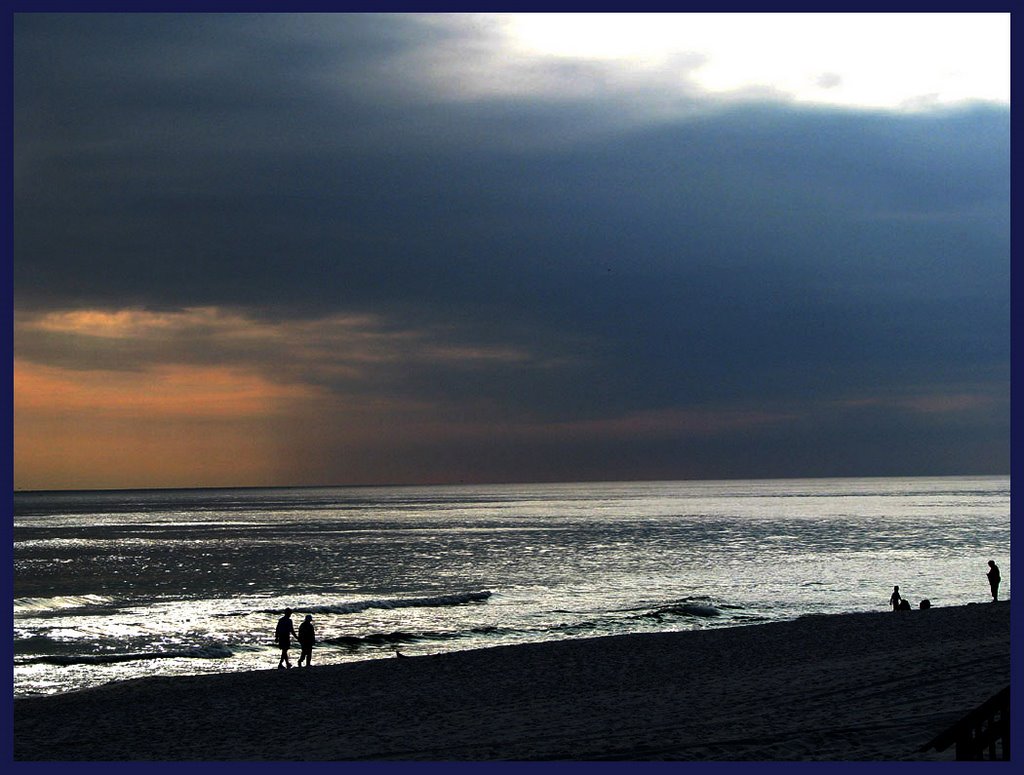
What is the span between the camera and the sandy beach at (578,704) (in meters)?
15.1

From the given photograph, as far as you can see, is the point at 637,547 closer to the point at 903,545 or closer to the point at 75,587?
the point at 903,545

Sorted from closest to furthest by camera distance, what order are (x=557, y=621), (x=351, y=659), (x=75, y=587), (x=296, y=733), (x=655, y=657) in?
(x=296, y=733) → (x=655, y=657) → (x=351, y=659) → (x=557, y=621) → (x=75, y=587)

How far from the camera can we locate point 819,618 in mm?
33312

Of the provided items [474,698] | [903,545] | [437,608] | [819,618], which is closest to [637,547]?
[903,545]

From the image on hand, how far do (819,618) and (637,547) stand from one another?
4977 cm

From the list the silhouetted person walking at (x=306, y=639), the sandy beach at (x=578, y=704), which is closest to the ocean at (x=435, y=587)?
the silhouetted person walking at (x=306, y=639)

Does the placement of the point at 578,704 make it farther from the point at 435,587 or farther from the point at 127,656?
the point at 435,587

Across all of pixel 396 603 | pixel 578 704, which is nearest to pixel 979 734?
pixel 578 704

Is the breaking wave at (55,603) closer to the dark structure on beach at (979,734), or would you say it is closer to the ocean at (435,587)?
the ocean at (435,587)

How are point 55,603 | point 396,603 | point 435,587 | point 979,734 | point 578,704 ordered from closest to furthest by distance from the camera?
point 979,734 < point 578,704 < point 396,603 < point 55,603 < point 435,587

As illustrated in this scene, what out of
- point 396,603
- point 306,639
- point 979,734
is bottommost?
point 396,603

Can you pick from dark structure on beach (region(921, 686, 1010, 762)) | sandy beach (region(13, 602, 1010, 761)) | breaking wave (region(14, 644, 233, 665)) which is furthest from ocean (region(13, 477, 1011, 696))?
dark structure on beach (region(921, 686, 1010, 762))

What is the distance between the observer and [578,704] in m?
19.2

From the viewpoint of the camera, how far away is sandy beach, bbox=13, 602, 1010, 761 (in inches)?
594
